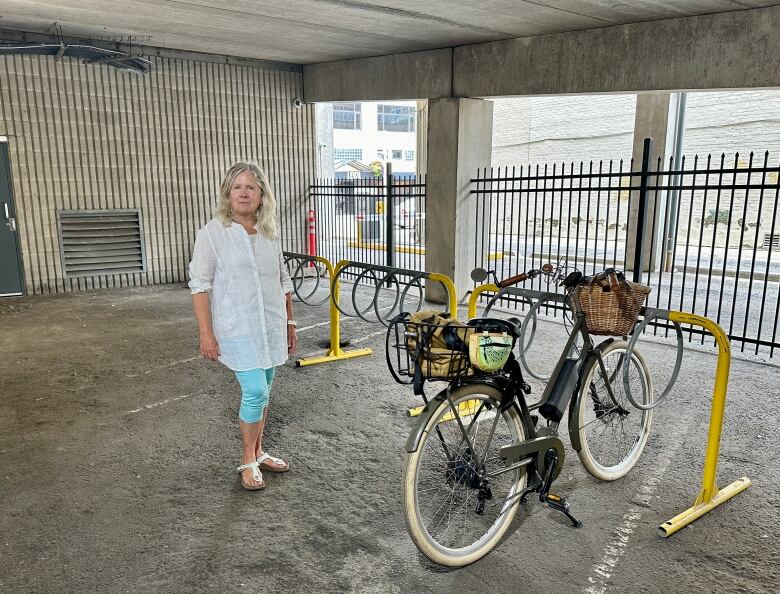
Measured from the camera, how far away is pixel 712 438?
3.11 m

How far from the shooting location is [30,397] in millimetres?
4910

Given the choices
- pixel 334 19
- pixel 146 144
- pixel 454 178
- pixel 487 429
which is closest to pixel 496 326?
pixel 487 429

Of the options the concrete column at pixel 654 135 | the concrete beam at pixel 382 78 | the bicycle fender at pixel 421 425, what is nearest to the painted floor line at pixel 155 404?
the bicycle fender at pixel 421 425

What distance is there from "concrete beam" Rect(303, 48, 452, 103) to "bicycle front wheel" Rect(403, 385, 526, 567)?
21.0 feet

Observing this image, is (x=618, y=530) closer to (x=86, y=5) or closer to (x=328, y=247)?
(x=86, y=5)

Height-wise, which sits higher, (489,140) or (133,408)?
(489,140)

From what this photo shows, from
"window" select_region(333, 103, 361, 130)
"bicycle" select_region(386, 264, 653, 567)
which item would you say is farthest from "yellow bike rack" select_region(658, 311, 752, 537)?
"window" select_region(333, 103, 361, 130)

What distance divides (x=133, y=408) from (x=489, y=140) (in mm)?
6096

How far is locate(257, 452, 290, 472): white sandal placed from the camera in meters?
3.60

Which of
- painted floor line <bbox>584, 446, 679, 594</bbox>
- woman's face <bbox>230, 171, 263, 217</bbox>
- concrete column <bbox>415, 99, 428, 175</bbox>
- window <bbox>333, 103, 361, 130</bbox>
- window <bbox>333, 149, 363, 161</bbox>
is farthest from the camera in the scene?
window <bbox>333, 103, 361, 130</bbox>

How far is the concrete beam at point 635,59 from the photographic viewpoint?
580cm

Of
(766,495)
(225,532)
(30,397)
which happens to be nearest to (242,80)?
(30,397)

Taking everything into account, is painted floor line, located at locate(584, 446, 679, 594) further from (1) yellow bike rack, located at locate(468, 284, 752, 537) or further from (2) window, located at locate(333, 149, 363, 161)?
(2) window, located at locate(333, 149, 363, 161)

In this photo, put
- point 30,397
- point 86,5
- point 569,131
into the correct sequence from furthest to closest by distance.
→ point 569,131 < point 86,5 < point 30,397
